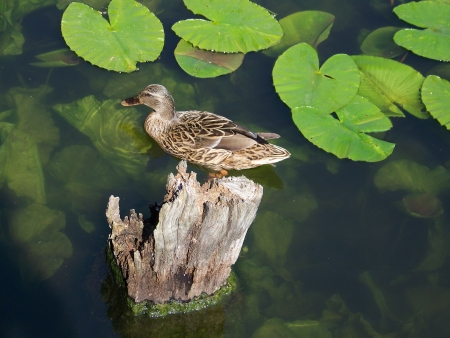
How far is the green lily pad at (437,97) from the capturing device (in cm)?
694

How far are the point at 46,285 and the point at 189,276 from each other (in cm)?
137

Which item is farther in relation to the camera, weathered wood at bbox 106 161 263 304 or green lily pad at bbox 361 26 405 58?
green lily pad at bbox 361 26 405 58

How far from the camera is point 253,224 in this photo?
6.01 m

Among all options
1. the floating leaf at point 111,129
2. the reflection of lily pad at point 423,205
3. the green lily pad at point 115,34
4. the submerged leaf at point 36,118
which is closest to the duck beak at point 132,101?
the floating leaf at point 111,129

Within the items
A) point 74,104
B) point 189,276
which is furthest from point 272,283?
point 74,104

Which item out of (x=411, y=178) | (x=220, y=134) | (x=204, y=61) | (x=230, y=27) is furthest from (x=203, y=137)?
(x=411, y=178)

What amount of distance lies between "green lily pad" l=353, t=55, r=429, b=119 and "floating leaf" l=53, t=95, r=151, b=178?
283 centimetres

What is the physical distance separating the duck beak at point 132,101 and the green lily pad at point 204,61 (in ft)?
2.46

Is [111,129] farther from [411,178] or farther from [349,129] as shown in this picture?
[411,178]

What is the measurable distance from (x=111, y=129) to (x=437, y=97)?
396 cm

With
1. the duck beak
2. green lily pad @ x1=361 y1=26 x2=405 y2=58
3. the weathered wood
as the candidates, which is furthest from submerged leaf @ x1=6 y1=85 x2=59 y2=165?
green lily pad @ x1=361 y1=26 x2=405 y2=58

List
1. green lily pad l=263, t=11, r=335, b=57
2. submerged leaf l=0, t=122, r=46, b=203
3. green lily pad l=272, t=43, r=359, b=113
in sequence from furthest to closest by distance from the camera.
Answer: green lily pad l=263, t=11, r=335, b=57
green lily pad l=272, t=43, r=359, b=113
submerged leaf l=0, t=122, r=46, b=203

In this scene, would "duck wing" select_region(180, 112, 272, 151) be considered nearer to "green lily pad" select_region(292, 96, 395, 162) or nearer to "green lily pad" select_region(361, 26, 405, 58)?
"green lily pad" select_region(292, 96, 395, 162)

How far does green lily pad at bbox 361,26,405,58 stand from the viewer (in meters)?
7.73
